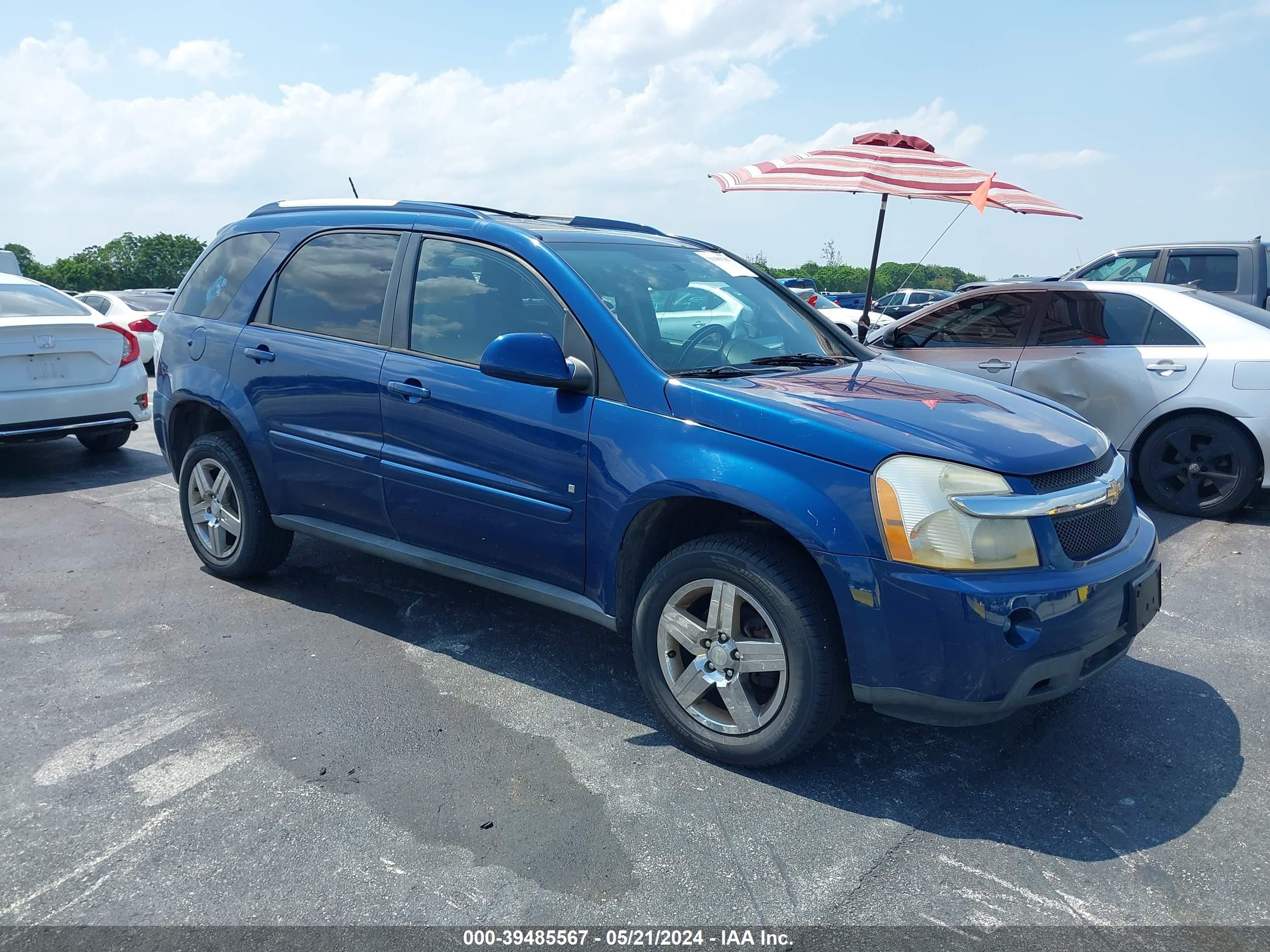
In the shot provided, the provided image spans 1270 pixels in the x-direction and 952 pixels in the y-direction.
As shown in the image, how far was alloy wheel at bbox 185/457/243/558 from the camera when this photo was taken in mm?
4887

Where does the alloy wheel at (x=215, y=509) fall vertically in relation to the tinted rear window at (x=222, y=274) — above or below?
below

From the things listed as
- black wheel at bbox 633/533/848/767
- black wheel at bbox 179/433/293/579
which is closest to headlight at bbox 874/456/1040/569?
black wheel at bbox 633/533/848/767

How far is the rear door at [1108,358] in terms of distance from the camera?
21.5 ft

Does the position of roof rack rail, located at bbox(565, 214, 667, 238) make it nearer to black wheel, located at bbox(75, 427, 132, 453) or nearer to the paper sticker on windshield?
the paper sticker on windshield

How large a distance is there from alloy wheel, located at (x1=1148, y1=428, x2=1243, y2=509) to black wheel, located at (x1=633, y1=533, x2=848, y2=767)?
4.58m

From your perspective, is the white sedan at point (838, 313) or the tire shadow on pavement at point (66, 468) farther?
the white sedan at point (838, 313)

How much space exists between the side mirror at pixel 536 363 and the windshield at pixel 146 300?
1315cm

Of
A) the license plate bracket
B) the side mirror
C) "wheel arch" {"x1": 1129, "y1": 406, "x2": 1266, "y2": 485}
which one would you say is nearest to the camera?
the license plate bracket

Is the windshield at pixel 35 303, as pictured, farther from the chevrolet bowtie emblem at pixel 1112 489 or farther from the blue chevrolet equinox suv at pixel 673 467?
the chevrolet bowtie emblem at pixel 1112 489

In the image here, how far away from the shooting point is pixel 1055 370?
6938mm

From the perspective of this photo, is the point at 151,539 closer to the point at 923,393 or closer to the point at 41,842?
the point at 41,842

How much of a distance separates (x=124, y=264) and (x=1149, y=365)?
72767 millimetres

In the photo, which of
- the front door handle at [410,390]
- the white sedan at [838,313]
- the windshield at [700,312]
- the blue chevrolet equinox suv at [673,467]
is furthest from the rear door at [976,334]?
the white sedan at [838,313]

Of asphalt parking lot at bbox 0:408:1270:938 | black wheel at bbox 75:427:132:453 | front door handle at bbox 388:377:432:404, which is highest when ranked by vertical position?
front door handle at bbox 388:377:432:404
